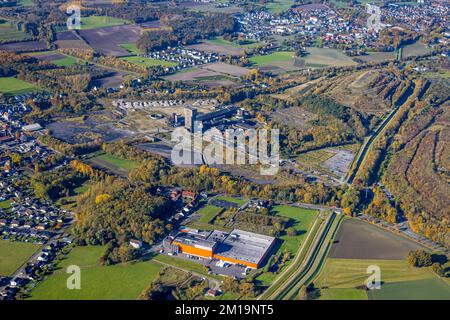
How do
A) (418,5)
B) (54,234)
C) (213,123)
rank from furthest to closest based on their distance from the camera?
(418,5), (213,123), (54,234)

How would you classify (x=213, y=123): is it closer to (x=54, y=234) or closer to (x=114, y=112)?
(x=114, y=112)

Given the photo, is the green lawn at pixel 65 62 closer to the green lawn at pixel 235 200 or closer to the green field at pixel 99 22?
the green field at pixel 99 22

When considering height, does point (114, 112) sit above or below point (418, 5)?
below

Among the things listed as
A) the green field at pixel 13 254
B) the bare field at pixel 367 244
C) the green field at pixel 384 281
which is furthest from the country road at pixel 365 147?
the green field at pixel 13 254

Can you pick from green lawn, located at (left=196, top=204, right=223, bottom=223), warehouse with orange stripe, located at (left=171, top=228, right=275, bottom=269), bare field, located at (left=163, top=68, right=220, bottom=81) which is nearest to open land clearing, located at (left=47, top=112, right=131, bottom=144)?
bare field, located at (left=163, top=68, right=220, bottom=81)

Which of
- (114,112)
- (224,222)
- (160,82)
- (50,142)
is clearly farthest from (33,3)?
(224,222)

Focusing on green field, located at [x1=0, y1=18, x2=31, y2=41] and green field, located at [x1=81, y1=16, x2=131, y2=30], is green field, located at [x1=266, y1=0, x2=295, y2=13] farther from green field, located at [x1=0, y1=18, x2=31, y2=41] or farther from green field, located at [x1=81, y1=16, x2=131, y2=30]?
green field, located at [x1=0, y1=18, x2=31, y2=41]

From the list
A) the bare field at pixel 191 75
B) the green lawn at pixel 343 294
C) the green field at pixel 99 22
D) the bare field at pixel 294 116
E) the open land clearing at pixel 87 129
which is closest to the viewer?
the green lawn at pixel 343 294
